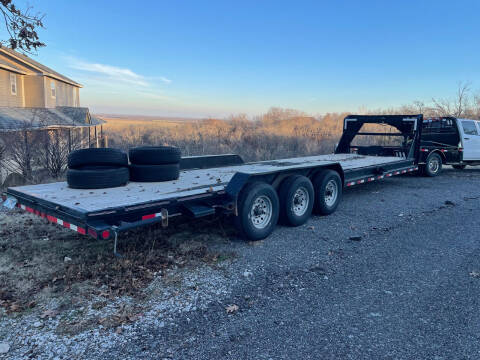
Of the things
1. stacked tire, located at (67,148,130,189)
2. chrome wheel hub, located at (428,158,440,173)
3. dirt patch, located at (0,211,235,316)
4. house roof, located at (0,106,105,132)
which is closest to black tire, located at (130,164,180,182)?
stacked tire, located at (67,148,130,189)

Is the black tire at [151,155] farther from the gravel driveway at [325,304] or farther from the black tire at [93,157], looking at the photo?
the gravel driveway at [325,304]

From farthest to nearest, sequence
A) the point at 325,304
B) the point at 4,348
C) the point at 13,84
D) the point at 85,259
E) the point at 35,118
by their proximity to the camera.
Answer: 1. the point at 13,84
2. the point at 35,118
3. the point at 85,259
4. the point at 325,304
5. the point at 4,348

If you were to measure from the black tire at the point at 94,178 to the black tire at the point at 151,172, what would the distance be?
446 millimetres

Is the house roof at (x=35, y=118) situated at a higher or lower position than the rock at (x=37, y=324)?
higher

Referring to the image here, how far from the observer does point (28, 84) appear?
2688 centimetres

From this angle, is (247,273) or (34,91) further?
(34,91)

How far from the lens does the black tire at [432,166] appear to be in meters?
12.8

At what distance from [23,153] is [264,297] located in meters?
10.4

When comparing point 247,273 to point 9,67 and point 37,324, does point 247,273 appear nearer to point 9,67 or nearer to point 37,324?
point 37,324

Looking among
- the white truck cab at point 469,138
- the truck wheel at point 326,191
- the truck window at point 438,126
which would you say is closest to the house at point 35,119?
the truck wheel at point 326,191

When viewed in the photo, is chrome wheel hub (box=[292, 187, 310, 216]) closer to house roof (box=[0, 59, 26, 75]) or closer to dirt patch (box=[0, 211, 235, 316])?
dirt patch (box=[0, 211, 235, 316])

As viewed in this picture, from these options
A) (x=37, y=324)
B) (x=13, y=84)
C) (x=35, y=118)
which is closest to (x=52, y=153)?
(x=37, y=324)

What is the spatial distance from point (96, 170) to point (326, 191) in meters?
4.40

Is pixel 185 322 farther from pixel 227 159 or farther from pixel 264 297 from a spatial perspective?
pixel 227 159
